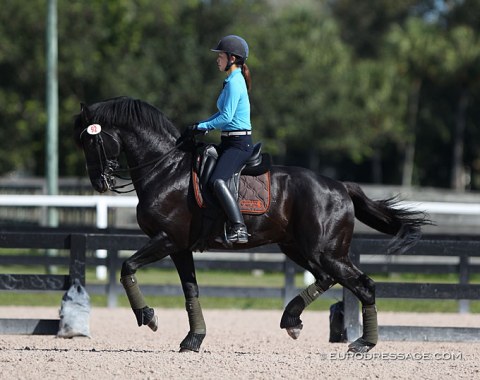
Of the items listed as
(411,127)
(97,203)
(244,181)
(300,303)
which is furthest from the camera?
(411,127)

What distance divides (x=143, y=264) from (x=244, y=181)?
126 cm

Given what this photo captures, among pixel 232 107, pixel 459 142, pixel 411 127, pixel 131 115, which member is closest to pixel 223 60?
pixel 232 107

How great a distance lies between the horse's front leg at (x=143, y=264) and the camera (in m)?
9.34

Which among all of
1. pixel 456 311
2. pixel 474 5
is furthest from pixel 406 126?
pixel 456 311

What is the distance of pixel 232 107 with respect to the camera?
931 centimetres

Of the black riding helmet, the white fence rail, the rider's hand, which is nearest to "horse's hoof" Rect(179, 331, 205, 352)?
the rider's hand

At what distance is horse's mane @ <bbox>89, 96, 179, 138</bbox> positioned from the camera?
9.77 metres

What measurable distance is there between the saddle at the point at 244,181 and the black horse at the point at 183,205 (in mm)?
85

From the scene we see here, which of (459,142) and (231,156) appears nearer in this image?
(231,156)

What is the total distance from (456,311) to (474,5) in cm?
4102

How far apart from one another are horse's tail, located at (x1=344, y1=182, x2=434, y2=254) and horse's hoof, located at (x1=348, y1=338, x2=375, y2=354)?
40.6 inches

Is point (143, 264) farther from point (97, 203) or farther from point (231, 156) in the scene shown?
point (97, 203)

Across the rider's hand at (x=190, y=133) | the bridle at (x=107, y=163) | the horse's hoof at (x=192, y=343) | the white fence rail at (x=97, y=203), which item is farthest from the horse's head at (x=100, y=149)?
the white fence rail at (x=97, y=203)

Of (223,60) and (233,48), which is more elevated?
(233,48)
